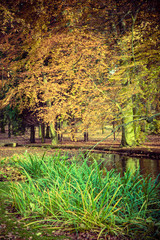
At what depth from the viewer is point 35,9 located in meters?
8.94

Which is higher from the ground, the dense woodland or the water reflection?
the dense woodland

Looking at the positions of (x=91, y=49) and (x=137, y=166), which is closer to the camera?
(x=137, y=166)

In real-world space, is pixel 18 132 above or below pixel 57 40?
below

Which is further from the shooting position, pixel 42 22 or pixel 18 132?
pixel 18 132

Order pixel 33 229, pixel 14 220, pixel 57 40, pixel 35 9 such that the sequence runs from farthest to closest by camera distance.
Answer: pixel 57 40, pixel 35 9, pixel 14 220, pixel 33 229

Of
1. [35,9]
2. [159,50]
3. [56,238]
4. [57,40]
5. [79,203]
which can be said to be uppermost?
[57,40]

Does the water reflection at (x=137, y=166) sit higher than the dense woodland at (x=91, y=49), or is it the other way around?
the dense woodland at (x=91, y=49)

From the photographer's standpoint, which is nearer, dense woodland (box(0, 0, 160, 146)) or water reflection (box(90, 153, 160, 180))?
dense woodland (box(0, 0, 160, 146))

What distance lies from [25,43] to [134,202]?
39.6 feet

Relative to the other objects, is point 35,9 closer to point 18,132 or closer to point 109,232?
point 109,232

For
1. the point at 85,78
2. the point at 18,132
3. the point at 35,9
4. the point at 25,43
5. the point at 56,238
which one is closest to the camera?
the point at 56,238

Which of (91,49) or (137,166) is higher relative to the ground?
(91,49)

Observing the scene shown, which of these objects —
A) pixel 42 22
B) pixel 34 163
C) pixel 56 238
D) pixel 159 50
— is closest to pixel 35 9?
pixel 42 22

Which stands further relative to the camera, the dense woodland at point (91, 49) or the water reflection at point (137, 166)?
the water reflection at point (137, 166)
